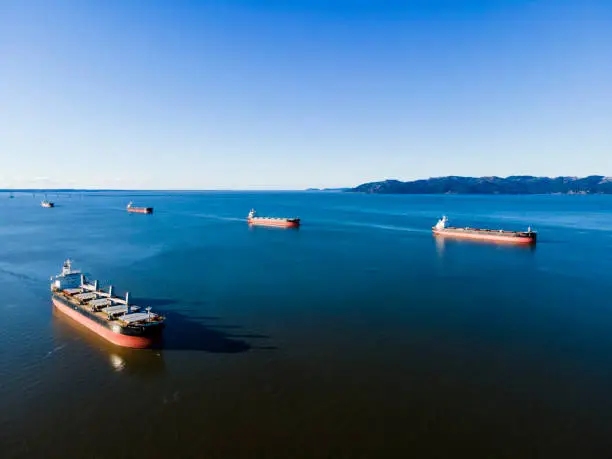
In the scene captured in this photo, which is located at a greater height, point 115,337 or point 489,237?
point 489,237

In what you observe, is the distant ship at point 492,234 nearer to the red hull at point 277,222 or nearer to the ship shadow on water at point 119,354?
the red hull at point 277,222

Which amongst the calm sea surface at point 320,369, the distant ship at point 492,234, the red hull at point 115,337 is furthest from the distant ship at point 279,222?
the red hull at point 115,337

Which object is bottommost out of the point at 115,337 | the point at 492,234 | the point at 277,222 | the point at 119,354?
the point at 119,354

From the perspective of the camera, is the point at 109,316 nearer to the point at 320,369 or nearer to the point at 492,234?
the point at 320,369

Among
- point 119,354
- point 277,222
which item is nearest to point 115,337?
point 119,354

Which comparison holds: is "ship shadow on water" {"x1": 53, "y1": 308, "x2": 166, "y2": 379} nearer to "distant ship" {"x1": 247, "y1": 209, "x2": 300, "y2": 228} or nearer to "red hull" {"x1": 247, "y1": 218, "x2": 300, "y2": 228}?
"red hull" {"x1": 247, "y1": 218, "x2": 300, "y2": 228}

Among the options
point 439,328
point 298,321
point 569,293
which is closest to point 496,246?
point 569,293
